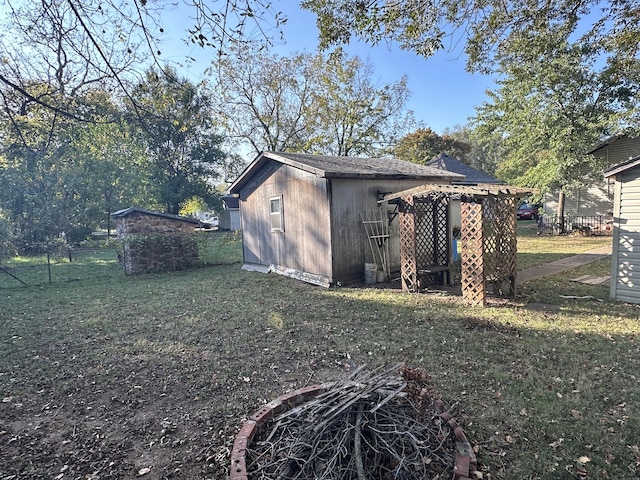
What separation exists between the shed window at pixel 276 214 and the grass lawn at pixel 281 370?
2.84 metres

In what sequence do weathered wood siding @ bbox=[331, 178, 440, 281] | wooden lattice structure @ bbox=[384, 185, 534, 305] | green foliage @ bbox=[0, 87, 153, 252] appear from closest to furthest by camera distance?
1. green foliage @ bbox=[0, 87, 153, 252]
2. wooden lattice structure @ bbox=[384, 185, 534, 305]
3. weathered wood siding @ bbox=[331, 178, 440, 281]

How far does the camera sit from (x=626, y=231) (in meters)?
5.87

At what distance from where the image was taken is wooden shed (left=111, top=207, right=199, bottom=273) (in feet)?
34.7

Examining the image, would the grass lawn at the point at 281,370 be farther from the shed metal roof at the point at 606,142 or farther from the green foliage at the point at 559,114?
the shed metal roof at the point at 606,142

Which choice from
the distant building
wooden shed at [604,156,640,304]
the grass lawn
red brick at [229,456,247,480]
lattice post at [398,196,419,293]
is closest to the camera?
red brick at [229,456,247,480]

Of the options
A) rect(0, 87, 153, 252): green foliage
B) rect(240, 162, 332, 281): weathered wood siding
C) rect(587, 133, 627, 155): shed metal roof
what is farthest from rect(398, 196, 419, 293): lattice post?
rect(587, 133, 627, 155): shed metal roof

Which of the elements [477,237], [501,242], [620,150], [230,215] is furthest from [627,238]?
[230,215]

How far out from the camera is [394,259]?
29.4ft

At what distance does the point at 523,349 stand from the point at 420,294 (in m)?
2.86

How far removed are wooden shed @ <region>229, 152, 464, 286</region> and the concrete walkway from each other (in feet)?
9.75

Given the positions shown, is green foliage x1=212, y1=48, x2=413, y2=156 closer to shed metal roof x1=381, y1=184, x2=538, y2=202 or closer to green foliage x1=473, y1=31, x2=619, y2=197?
green foliage x1=473, y1=31, x2=619, y2=197

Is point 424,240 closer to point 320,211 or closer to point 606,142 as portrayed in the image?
point 320,211

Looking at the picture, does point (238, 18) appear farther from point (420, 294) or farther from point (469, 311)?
point (420, 294)

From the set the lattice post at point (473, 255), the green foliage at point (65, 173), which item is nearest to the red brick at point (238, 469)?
the green foliage at point (65, 173)
